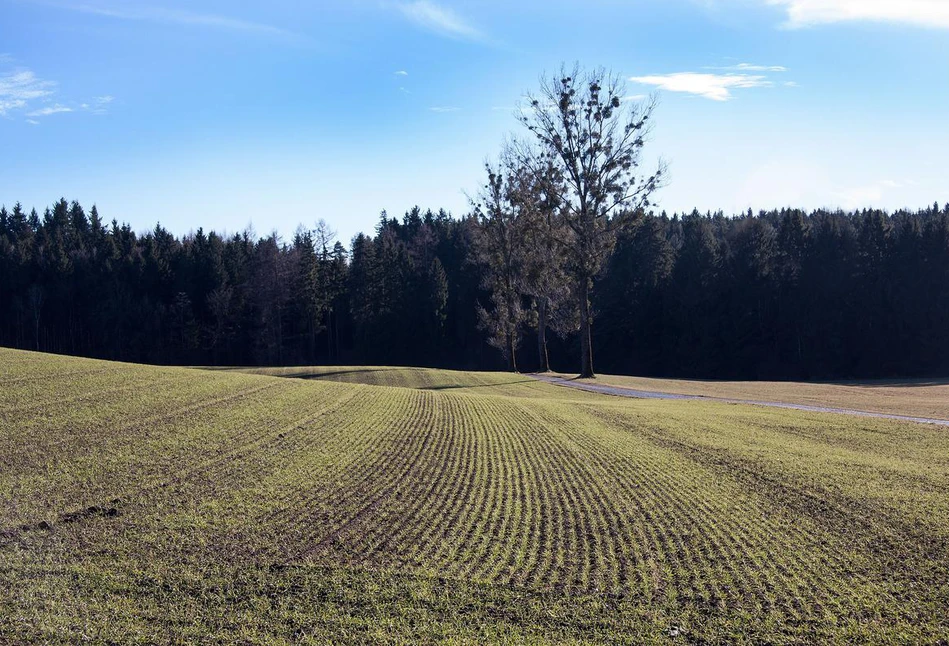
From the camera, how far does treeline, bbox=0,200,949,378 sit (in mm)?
82000

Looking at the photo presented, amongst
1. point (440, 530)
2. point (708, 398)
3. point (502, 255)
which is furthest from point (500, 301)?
point (440, 530)

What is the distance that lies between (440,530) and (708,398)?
29.0 m

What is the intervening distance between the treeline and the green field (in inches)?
2255

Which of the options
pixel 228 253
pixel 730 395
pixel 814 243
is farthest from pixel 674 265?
pixel 228 253

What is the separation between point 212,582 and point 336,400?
17.3 meters

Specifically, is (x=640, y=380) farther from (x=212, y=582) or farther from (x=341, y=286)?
(x=341, y=286)

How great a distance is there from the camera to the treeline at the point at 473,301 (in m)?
82.0

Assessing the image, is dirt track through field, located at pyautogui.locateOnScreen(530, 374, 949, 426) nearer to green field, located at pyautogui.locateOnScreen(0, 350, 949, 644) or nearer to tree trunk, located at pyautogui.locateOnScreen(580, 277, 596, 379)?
tree trunk, located at pyautogui.locateOnScreen(580, 277, 596, 379)

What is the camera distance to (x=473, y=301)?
→ 107 meters

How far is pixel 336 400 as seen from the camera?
26953mm

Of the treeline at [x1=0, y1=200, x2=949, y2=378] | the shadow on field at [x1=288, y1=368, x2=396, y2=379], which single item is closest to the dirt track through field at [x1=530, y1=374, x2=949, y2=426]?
the shadow on field at [x1=288, y1=368, x2=396, y2=379]

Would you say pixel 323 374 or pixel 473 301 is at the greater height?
pixel 473 301

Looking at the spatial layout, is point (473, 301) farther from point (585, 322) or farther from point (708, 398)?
point (708, 398)

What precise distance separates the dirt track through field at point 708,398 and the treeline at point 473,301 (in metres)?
28.7
